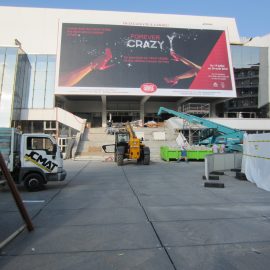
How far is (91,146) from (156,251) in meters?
27.2

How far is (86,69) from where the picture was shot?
42.2 metres

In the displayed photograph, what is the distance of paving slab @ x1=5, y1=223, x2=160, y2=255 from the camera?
16.6 feet

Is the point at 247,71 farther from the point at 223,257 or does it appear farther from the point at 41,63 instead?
the point at 223,257

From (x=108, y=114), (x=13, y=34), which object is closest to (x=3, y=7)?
(x=13, y=34)

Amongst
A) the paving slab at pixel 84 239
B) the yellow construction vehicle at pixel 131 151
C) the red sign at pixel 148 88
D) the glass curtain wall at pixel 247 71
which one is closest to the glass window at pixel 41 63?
the red sign at pixel 148 88

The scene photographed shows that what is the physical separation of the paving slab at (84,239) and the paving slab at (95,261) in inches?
8.2

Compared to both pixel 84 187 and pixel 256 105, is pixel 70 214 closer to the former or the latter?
pixel 84 187

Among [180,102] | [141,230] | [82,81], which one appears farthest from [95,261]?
[180,102]

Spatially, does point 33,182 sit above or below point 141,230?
above

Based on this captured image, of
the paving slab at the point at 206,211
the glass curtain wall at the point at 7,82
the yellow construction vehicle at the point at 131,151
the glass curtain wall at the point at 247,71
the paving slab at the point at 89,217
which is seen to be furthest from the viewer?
the glass curtain wall at the point at 247,71

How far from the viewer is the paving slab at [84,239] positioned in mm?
5062

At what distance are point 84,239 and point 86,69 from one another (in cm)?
3851

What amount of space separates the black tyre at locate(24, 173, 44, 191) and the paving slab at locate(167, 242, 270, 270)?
7287mm

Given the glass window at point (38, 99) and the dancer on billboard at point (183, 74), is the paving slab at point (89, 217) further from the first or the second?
the dancer on billboard at point (183, 74)
